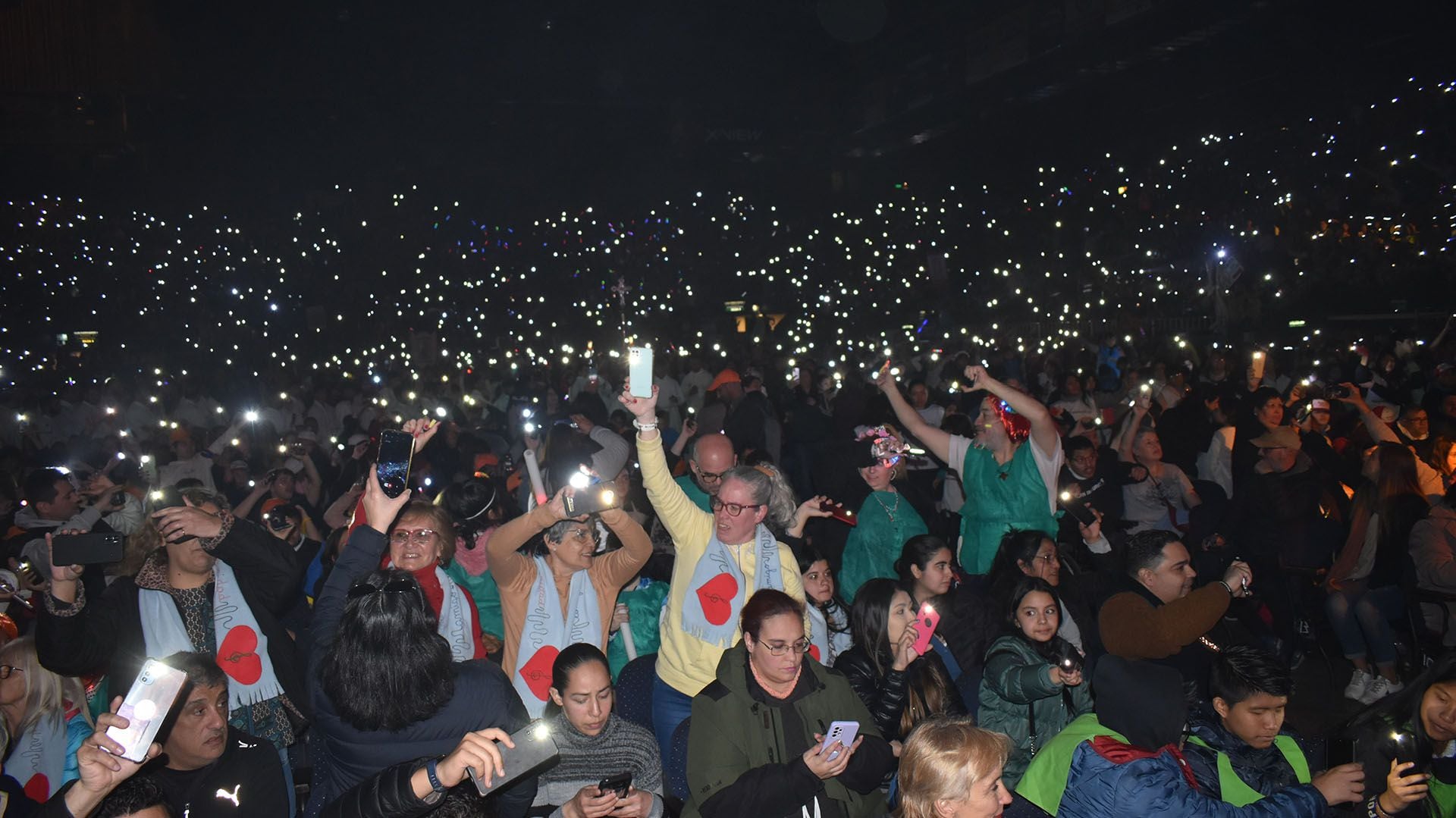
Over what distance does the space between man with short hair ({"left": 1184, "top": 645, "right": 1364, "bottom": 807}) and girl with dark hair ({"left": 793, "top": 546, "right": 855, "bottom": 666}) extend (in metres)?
1.69

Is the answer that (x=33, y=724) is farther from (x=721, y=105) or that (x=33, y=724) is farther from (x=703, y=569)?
(x=721, y=105)

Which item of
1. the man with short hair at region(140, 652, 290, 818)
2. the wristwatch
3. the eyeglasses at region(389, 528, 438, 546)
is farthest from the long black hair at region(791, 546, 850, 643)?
the wristwatch

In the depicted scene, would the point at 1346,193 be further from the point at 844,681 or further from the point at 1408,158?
the point at 844,681

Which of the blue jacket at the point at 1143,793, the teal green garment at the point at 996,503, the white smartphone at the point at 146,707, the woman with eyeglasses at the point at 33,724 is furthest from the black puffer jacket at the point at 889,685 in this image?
the woman with eyeglasses at the point at 33,724

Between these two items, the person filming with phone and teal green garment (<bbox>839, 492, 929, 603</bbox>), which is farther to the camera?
teal green garment (<bbox>839, 492, 929, 603</bbox>)

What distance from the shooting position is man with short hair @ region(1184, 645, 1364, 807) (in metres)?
3.00

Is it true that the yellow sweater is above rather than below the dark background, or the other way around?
below

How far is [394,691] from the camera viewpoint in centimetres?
264

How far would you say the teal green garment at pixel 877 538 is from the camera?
5145 mm

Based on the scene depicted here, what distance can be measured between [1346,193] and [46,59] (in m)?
21.5

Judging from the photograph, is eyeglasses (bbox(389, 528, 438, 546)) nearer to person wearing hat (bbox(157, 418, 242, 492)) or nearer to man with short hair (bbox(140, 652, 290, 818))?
man with short hair (bbox(140, 652, 290, 818))

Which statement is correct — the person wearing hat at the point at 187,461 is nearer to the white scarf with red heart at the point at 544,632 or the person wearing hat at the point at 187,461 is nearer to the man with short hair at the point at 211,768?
the white scarf with red heart at the point at 544,632

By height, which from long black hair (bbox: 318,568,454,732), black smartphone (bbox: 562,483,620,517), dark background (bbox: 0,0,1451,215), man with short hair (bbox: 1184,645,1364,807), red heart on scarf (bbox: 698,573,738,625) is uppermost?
dark background (bbox: 0,0,1451,215)

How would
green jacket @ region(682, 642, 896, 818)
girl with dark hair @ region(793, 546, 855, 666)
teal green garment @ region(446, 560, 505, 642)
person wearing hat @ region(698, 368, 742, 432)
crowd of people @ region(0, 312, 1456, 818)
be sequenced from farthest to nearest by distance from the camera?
person wearing hat @ region(698, 368, 742, 432), teal green garment @ region(446, 560, 505, 642), girl with dark hair @ region(793, 546, 855, 666), green jacket @ region(682, 642, 896, 818), crowd of people @ region(0, 312, 1456, 818)
